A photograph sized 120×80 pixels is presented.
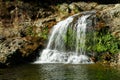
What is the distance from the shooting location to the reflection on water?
1683 centimetres

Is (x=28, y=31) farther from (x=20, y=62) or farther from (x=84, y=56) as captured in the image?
(x=84, y=56)

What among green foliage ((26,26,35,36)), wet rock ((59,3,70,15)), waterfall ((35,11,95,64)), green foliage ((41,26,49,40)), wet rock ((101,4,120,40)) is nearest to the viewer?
waterfall ((35,11,95,64))

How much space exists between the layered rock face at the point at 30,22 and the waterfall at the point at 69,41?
766 mm

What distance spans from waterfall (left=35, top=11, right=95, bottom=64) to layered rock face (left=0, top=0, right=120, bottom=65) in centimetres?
77

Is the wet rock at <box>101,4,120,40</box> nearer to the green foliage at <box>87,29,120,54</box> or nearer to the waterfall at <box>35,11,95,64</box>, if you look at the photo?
the green foliage at <box>87,29,120,54</box>

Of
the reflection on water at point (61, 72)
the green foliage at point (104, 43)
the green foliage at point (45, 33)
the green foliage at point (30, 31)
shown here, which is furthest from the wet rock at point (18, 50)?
the green foliage at point (104, 43)

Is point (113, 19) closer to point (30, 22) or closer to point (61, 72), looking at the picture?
point (30, 22)

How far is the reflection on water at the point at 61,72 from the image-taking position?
16.8m

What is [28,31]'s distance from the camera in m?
28.0

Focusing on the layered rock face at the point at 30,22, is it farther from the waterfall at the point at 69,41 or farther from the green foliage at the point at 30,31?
the waterfall at the point at 69,41

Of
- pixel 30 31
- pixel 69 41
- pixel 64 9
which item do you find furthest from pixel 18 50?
pixel 64 9


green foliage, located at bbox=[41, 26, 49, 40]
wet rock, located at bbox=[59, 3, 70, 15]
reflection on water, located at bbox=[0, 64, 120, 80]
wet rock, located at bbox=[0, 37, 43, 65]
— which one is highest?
wet rock, located at bbox=[59, 3, 70, 15]

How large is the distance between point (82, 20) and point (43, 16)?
4.94 metres

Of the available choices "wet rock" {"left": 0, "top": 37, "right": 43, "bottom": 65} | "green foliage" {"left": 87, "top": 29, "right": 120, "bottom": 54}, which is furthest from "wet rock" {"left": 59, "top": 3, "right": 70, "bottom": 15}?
"green foliage" {"left": 87, "top": 29, "right": 120, "bottom": 54}
